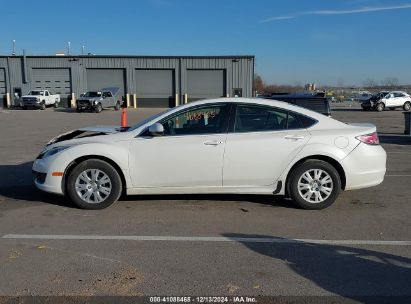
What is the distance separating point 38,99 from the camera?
144 ft

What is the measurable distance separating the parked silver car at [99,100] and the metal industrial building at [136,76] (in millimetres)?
5784

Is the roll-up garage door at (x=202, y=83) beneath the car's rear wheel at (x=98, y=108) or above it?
above

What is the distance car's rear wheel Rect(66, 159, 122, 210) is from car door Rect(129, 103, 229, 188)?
0.33 metres

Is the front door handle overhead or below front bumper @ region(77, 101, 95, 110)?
below

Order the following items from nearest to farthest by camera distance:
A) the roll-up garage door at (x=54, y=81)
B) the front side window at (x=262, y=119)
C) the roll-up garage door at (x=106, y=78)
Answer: the front side window at (x=262, y=119), the roll-up garage door at (x=54, y=81), the roll-up garage door at (x=106, y=78)

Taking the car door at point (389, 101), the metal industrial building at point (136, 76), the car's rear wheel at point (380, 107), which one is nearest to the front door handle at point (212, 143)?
the car's rear wheel at point (380, 107)

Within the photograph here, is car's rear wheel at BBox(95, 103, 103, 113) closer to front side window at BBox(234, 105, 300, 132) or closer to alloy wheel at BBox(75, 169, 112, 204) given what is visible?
alloy wheel at BBox(75, 169, 112, 204)

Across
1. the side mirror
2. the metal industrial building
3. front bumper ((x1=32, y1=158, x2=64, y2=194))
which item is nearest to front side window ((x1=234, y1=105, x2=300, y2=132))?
the side mirror

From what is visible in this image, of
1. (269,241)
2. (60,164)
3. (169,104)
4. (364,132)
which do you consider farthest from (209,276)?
(169,104)

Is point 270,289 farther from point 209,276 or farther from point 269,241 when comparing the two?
point 269,241

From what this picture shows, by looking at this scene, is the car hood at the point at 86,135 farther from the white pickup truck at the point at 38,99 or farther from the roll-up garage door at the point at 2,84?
the roll-up garage door at the point at 2,84

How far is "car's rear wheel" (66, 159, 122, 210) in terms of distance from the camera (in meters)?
6.18

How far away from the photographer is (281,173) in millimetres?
6207

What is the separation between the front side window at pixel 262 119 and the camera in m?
6.23
